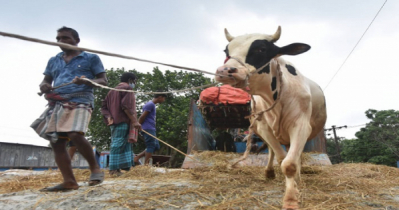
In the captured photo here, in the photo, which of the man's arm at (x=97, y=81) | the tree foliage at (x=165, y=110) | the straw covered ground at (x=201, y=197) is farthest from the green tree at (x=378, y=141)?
the man's arm at (x=97, y=81)

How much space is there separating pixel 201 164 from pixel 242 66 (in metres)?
3.23

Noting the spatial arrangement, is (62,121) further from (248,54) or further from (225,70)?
(248,54)

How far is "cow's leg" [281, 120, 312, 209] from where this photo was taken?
2.23 meters

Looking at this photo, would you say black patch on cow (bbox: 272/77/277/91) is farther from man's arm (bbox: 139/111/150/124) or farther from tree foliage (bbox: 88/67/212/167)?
tree foliage (bbox: 88/67/212/167)

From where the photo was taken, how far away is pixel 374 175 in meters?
4.39

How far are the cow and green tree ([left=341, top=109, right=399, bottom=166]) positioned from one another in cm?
2895

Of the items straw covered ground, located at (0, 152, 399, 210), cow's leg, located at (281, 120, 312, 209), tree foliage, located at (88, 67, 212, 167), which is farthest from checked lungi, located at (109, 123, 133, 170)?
tree foliage, located at (88, 67, 212, 167)

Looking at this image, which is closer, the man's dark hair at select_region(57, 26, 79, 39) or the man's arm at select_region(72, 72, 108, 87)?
the man's arm at select_region(72, 72, 108, 87)

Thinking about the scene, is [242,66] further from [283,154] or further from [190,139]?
[190,139]

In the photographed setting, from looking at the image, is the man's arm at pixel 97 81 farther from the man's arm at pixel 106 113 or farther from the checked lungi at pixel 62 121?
the man's arm at pixel 106 113

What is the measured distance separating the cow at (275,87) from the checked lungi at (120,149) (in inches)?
86.1

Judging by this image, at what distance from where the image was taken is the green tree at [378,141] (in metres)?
28.3

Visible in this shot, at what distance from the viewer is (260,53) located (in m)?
2.70

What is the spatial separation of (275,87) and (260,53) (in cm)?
43
